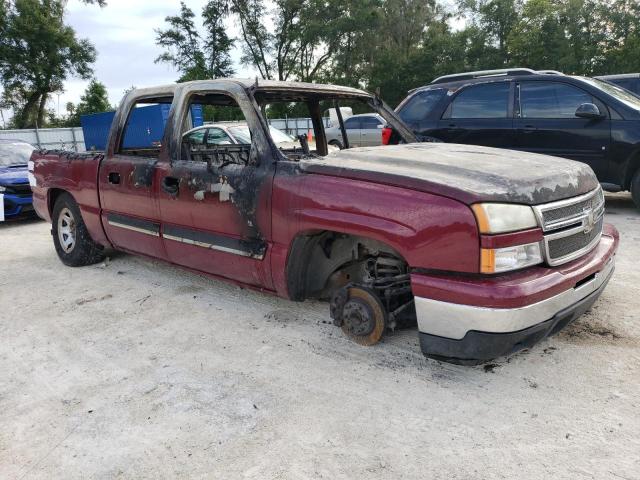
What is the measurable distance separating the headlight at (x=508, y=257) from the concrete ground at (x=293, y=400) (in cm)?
68

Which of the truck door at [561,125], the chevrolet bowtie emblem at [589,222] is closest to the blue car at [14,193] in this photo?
the truck door at [561,125]

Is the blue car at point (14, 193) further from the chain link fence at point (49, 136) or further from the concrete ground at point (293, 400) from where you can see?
the chain link fence at point (49, 136)

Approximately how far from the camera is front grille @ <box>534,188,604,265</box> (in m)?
2.49

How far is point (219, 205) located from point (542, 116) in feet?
15.7

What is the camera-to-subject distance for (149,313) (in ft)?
12.8

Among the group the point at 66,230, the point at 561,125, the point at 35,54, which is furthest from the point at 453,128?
the point at 35,54

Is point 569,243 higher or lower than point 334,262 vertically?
higher

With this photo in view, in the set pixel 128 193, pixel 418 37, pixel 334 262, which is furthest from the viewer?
pixel 418 37

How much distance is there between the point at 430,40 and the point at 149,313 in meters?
41.7

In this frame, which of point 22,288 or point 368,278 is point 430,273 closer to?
point 368,278

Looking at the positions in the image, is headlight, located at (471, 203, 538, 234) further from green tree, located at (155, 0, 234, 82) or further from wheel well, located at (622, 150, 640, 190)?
green tree, located at (155, 0, 234, 82)

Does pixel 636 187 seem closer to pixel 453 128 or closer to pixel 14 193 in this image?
pixel 453 128

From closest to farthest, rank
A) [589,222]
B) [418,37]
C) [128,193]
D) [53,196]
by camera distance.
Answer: [589,222]
[128,193]
[53,196]
[418,37]

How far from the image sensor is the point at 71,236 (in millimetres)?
5246
